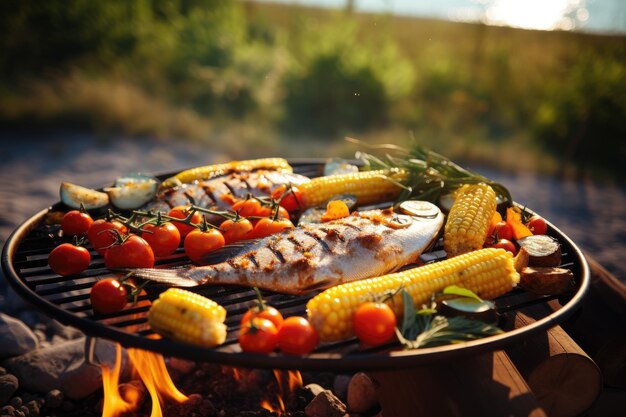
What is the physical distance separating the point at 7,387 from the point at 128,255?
164cm

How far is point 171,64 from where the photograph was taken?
13391mm

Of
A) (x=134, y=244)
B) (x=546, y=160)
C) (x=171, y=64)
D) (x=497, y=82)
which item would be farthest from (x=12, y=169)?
(x=497, y=82)

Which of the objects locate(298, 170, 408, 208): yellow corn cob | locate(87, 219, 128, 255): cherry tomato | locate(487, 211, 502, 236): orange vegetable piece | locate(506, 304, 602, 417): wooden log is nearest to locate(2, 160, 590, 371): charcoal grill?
locate(87, 219, 128, 255): cherry tomato

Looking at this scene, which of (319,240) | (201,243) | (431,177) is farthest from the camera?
(431,177)

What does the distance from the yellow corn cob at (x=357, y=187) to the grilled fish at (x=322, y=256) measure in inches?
29.1

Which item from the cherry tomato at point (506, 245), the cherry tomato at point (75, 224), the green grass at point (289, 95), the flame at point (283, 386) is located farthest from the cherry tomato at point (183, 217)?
the green grass at point (289, 95)

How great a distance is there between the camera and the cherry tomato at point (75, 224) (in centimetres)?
351

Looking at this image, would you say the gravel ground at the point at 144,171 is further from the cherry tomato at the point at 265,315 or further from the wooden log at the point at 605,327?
the cherry tomato at the point at 265,315

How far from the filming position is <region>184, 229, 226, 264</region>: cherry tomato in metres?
3.22

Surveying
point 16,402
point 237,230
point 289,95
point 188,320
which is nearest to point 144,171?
point 289,95

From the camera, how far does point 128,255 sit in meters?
2.98

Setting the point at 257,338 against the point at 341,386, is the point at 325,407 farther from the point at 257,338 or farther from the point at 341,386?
the point at 257,338

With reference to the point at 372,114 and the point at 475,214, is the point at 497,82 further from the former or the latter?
the point at 475,214

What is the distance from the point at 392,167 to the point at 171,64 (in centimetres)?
1053
